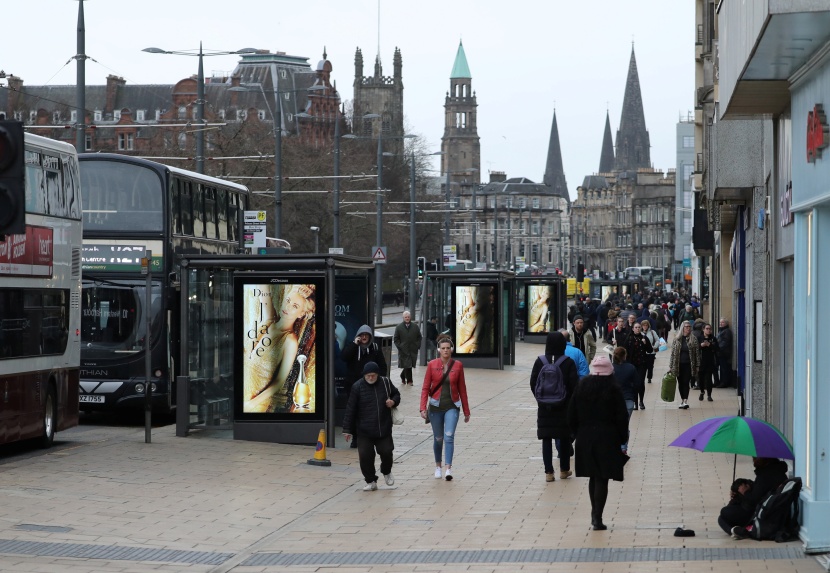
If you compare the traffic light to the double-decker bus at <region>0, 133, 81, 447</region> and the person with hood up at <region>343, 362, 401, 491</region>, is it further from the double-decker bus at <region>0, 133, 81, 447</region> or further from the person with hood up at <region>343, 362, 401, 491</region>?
the double-decker bus at <region>0, 133, 81, 447</region>

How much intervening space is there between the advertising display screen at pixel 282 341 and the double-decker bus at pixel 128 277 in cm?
373

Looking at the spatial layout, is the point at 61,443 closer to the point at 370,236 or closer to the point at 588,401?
the point at 588,401

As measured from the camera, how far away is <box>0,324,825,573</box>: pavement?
11.3 meters

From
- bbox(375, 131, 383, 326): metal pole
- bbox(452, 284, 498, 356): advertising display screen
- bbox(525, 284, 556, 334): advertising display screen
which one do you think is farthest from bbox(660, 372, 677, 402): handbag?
bbox(375, 131, 383, 326): metal pole

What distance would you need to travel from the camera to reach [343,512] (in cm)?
1433

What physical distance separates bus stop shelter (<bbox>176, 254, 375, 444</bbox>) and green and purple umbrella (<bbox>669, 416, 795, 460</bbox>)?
8088mm

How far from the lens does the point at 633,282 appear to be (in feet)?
334

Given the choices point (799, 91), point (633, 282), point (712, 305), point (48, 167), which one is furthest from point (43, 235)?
point (633, 282)

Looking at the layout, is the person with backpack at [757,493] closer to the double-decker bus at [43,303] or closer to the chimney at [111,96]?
the double-decker bus at [43,303]

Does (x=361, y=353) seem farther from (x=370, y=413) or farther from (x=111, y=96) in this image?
(x=111, y=96)

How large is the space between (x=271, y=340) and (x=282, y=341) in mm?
147

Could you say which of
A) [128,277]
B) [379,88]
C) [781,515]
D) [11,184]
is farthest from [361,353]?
[379,88]

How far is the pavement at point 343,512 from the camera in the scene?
446 inches

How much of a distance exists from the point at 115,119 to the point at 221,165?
8508cm
